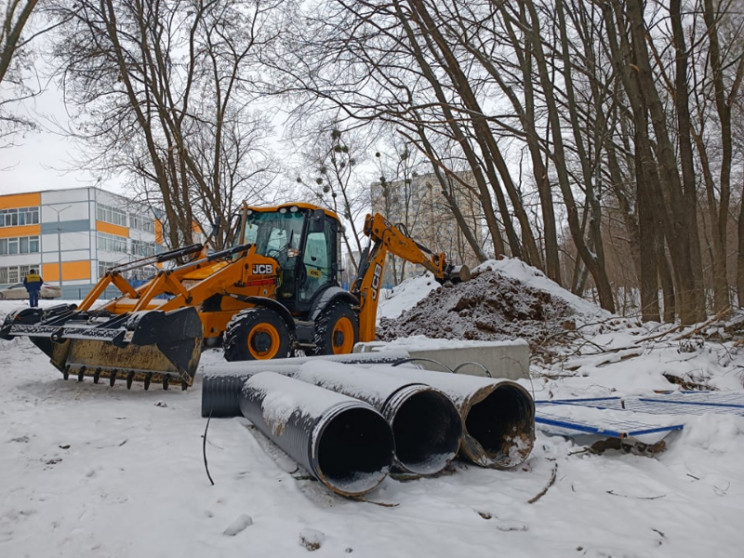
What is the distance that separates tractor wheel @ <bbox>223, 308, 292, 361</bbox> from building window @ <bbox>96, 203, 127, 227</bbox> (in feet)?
151

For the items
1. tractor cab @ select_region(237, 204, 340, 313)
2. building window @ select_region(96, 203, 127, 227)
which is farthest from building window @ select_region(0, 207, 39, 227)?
tractor cab @ select_region(237, 204, 340, 313)

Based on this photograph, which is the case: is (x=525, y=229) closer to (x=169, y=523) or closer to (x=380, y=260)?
(x=380, y=260)

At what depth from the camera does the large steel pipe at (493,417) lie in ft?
12.5

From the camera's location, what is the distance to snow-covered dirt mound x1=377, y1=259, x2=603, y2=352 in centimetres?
1065

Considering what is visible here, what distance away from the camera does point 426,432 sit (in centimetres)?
397

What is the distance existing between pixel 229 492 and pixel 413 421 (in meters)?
1.39

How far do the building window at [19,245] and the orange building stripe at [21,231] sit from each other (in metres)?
0.29

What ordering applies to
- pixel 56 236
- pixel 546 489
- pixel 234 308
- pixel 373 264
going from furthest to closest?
pixel 56 236 < pixel 373 264 < pixel 234 308 < pixel 546 489

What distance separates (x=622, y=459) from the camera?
3893 millimetres

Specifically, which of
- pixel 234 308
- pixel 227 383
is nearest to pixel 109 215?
pixel 234 308

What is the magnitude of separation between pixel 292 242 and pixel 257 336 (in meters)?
1.96

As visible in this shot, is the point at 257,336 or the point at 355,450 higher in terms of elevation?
the point at 257,336

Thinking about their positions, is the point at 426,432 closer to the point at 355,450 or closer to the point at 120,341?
the point at 355,450

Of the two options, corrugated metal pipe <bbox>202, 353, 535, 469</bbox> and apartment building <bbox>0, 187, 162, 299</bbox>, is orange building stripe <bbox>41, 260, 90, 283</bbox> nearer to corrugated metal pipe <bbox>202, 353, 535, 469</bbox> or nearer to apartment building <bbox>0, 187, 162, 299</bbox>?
apartment building <bbox>0, 187, 162, 299</bbox>
